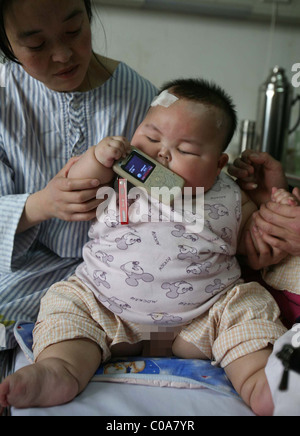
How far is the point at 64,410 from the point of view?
610mm

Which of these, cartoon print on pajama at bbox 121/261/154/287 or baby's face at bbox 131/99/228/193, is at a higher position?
baby's face at bbox 131/99/228/193

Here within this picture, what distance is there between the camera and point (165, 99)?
2.86ft

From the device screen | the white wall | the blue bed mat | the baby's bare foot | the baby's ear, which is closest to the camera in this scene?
the baby's bare foot

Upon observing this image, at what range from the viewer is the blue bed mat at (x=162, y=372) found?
27.1 inches

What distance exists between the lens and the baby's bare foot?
0.59 meters

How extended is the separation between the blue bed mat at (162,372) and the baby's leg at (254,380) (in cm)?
2

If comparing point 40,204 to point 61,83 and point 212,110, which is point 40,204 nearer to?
point 61,83

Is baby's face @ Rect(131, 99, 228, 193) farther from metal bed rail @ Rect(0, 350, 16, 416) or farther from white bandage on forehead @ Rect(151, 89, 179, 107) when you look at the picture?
metal bed rail @ Rect(0, 350, 16, 416)

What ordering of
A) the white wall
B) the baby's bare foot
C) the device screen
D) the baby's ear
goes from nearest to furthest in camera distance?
the baby's bare foot → the device screen → the baby's ear → the white wall

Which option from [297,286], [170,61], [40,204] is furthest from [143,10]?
[297,286]

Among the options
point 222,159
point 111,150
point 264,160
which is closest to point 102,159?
point 111,150

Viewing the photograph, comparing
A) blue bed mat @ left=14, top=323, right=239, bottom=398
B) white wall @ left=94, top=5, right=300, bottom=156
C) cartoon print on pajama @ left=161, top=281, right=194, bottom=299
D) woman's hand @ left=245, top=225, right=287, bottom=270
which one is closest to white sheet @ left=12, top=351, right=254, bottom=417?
blue bed mat @ left=14, top=323, right=239, bottom=398

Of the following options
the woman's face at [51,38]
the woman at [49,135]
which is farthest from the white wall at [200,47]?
the woman's face at [51,38]
